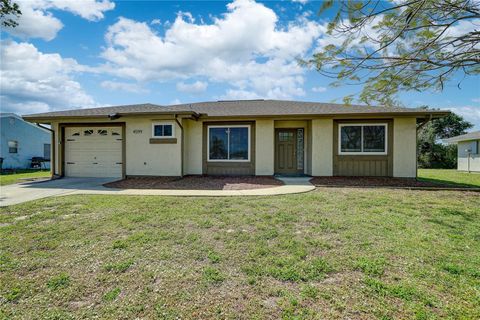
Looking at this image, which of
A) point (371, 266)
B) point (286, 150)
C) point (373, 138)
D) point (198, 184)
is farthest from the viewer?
point (286, 150)

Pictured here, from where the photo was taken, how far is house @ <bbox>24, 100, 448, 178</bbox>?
10.4 meters

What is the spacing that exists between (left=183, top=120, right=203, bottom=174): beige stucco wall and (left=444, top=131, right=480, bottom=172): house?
20.2m

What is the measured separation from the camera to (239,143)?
36.9 ft

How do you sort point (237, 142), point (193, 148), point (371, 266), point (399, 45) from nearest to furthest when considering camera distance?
1. point (371, 266)
2. point (399, 45)
3. point (237, 142)
4. point (193, 148)

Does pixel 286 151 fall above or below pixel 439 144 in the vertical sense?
below

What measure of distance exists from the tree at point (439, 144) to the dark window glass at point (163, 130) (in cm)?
2309

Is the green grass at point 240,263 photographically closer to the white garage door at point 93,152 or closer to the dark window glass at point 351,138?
the dark window glass at point 351,138

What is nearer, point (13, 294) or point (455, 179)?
point (13, 294)

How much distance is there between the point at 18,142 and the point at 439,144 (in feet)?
127

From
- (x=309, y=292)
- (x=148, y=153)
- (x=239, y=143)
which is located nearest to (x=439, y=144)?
(x=239, y=143)

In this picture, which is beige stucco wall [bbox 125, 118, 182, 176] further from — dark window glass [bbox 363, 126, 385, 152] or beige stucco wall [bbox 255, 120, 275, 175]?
dark window glass [bbox 363, 126, 385, 152]

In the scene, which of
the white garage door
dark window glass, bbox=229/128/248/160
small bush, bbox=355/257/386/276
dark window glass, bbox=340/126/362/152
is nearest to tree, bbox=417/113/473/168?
dark window glass, bbox=340/126/362/152

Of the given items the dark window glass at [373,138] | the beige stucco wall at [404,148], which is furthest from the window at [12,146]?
the beige stucco wall at [404,148]

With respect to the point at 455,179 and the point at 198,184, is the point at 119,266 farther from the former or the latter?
the point at 455,179
